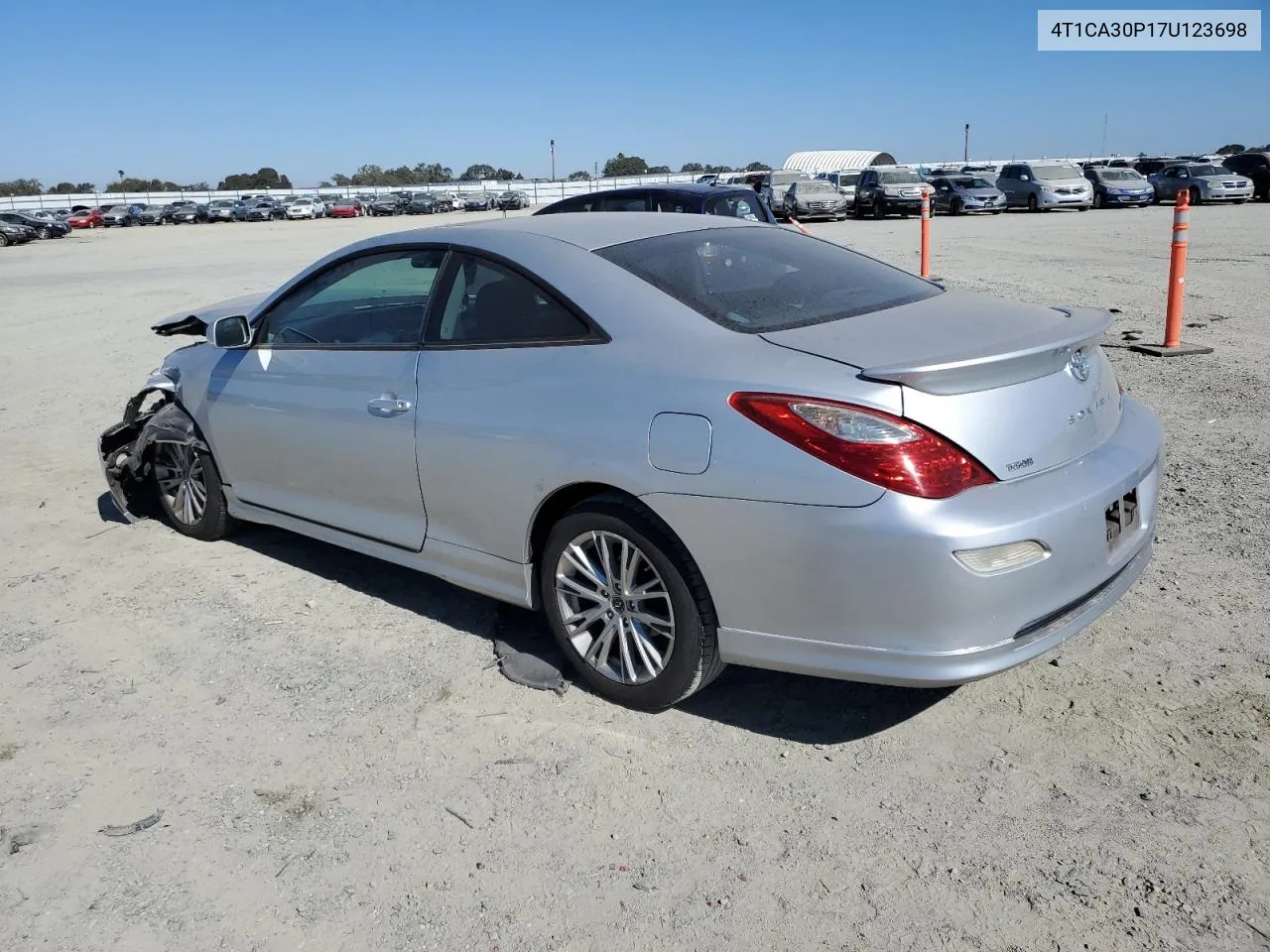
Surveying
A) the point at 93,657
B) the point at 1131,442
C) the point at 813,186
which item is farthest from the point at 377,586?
the point at 813,186

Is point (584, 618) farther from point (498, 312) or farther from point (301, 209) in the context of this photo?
point (301, 209)

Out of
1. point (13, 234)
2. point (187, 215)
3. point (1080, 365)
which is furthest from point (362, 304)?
point (187, 215)

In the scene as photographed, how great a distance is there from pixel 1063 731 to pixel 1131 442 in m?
0.96

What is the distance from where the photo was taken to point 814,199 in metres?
35.7

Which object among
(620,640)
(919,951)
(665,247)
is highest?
(665,247)

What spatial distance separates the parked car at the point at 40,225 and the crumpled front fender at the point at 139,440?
46.3 meters

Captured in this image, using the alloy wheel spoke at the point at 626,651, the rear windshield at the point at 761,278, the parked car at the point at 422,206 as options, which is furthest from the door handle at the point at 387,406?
the parked car at the point at 422,206

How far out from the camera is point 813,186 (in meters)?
36.0

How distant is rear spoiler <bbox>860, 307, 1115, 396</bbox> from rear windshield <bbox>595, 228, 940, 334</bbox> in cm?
57

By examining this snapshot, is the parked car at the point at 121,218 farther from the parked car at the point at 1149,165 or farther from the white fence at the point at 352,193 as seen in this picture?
the parked car at the point at 1149,165

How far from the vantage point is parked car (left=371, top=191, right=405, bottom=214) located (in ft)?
238

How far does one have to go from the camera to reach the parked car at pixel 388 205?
238 ft

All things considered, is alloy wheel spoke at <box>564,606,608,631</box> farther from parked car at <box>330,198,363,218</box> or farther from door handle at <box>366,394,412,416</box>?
parked car at <box>330,198,363,218</box>

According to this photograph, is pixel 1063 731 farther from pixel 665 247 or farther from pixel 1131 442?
pixel 665 247
